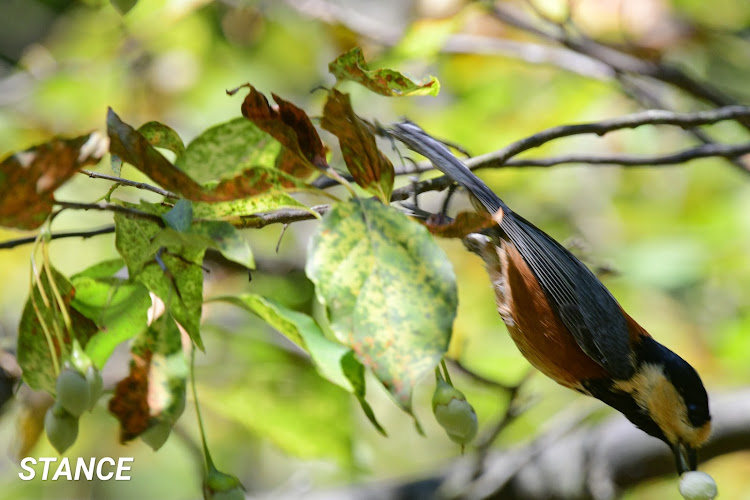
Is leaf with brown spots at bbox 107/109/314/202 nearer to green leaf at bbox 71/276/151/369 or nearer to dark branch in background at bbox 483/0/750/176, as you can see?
green leaf at bbox 71/276/151/369

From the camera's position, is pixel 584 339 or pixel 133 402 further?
pixel 584 339

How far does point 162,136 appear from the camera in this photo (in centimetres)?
129

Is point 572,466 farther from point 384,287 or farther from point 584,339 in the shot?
point 384,287

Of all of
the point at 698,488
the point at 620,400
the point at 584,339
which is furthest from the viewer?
the point at 620,400

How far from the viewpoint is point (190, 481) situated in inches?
158

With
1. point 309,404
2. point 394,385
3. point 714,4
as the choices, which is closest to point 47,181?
point 394,385

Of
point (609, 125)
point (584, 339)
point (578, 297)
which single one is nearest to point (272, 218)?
point (609, 125)

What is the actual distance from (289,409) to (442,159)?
4.31 feet

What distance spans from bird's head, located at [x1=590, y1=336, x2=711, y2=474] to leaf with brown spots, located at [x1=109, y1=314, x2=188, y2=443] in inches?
57.6

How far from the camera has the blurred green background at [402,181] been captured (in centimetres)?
291

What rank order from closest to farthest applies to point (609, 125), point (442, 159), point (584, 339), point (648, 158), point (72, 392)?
point (72, 392) < point (442, 159) < point (609, 125) < point (648, 158) < point (584, 339)

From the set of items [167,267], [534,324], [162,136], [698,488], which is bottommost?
[534,324]

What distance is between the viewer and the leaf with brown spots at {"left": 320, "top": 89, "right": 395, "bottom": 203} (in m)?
1.11

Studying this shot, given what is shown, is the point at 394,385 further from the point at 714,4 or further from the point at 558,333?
the point at 714,4
